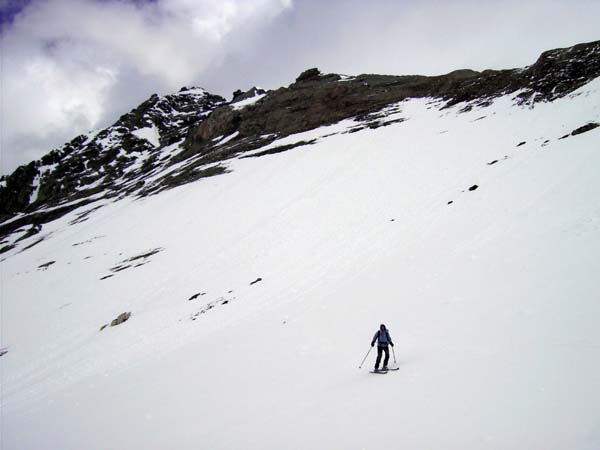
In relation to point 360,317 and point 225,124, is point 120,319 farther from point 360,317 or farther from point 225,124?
point 225,124

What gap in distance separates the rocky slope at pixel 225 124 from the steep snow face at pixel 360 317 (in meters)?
6.50

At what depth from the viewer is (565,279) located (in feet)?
30.3

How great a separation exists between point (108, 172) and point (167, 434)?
125247mm

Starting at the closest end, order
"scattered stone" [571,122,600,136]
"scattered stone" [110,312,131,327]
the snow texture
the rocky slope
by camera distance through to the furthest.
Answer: "scattered stone" [571,122,600,136]
"scattered stone" [110,312,131,327]
the rocky slope
the snow texture

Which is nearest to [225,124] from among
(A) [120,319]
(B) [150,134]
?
(B) [150,134]

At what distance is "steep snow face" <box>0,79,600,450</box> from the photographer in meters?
6.52

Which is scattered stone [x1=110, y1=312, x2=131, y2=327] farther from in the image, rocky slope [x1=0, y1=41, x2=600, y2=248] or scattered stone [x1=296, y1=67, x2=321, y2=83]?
scattered stone [x1=296, y1=67, x2=321, y2=83]

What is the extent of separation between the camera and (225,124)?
83.2m

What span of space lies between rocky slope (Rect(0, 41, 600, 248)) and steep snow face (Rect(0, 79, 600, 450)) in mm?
6496

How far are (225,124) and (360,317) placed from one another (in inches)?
3122

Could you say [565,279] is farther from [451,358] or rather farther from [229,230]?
[229,230]

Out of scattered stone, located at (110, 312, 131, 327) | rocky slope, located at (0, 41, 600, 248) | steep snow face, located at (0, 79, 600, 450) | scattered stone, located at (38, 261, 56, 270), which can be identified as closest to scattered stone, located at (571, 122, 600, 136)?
steep snow face, located at (0, 79, 600, 450)

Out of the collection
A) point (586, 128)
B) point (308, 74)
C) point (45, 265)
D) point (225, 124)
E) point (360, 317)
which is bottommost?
point (360, 317)

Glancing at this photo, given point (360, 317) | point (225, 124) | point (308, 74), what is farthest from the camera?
point (308, 74)
